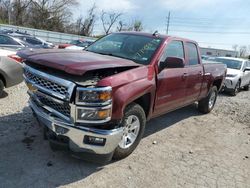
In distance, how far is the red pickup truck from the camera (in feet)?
11.0

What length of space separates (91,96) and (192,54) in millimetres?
3542

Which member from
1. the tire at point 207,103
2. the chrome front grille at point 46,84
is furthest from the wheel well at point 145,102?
the tire at point 207,103

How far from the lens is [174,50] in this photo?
5309 millimetres

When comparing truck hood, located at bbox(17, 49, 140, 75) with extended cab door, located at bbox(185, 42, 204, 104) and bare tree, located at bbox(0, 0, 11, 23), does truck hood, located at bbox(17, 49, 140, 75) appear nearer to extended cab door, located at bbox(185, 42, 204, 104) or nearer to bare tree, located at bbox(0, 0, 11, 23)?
extended cab door, located at bbox(185, 42, 204, 104)

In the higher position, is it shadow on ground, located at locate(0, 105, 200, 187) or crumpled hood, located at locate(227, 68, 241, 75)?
crumpled hood, located at locate(227, 68, 241, 75)

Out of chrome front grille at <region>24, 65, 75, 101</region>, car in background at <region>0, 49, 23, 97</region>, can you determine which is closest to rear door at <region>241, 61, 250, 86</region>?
car in background at <region>0, 49, 23, 97</region>

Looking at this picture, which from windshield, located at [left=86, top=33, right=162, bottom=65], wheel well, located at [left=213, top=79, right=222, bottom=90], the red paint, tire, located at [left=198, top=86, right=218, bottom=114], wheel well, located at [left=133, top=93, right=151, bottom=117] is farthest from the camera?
wheel well, located at [left=213, top=79, right=222, bottom=90]

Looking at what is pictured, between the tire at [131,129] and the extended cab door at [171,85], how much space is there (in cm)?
57

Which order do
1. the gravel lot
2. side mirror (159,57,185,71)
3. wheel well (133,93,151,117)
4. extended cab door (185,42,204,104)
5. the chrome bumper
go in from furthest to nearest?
extended cab door (185,42,204,104), side mirror (159,57,185,71), wheel well (133,93,151,117), the gravel lot, the chrome bumper

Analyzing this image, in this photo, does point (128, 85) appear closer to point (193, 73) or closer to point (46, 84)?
point (46, 84)

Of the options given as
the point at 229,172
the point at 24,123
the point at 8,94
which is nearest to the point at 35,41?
the point at 8,94

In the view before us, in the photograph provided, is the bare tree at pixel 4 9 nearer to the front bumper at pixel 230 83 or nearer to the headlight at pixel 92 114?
the front bumper at pixel 230 83

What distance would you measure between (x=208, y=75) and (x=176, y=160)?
9.86 ft

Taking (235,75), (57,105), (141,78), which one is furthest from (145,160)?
(235,75)
